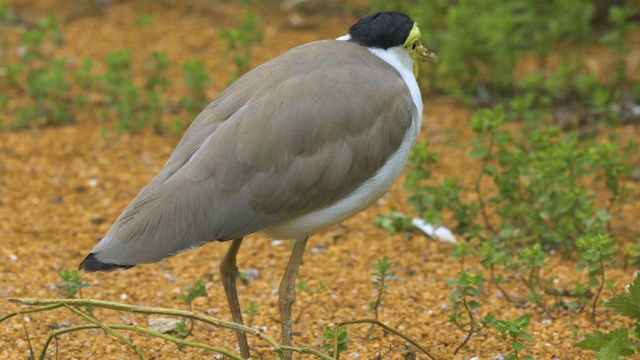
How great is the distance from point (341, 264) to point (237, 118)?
185 centimetres

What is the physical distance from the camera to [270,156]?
4.34 m

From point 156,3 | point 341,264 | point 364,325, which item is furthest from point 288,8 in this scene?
point 364,325

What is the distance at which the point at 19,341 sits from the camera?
15.5 ft

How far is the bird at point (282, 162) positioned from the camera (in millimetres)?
4246

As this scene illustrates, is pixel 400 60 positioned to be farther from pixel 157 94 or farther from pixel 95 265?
pixel 157 94

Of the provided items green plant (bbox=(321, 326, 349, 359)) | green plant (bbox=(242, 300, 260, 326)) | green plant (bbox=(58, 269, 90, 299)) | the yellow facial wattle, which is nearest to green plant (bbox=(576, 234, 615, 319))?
the yellow facial wattle

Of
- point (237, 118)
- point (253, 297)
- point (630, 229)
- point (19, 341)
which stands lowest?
point (630, 229)

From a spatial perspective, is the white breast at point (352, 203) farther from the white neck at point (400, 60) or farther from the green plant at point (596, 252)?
the green plant at point (596, 252)

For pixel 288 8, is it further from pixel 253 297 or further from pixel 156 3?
pixel 253 297

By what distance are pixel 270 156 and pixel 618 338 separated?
1621 millimetres

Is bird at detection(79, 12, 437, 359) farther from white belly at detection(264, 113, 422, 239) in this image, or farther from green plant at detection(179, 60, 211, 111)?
green plant at detection(179, 60, 211, 111)

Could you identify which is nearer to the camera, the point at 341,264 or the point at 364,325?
the point at 364,325

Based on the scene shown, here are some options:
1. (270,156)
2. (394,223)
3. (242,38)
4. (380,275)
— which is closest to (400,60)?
(270,156)

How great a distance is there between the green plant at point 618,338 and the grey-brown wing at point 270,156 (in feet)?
3.88
